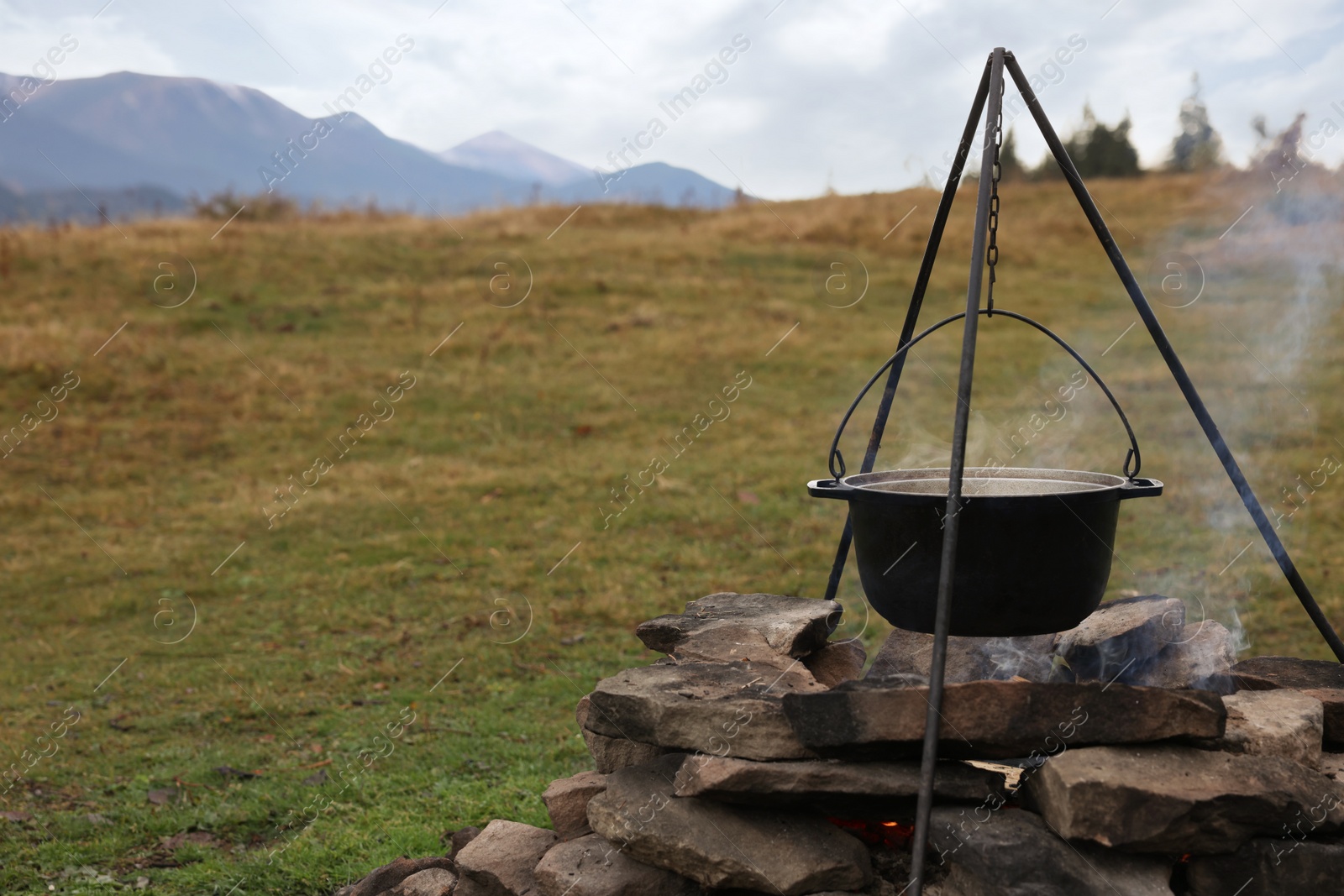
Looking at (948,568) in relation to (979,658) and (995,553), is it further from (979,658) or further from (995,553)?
(979,658)

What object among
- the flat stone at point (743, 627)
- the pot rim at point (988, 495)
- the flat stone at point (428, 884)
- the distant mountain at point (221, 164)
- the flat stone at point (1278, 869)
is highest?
the distant mountain at point (221, 164)

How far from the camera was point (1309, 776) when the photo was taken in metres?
2.57

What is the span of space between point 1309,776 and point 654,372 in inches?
406

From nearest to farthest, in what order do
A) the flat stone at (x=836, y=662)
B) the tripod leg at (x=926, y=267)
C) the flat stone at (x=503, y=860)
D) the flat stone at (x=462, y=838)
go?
the flat stone at (x=503, y=860)
the tripod leg at (x=926, y=267)
the flat stone at (x=462, y=838)
the flat stone at (x=836, y=662)

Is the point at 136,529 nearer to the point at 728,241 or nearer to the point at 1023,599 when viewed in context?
the point at 1023,599

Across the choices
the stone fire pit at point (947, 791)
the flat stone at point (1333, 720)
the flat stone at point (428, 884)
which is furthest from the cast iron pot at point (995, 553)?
the flat stone at point (428, 884)

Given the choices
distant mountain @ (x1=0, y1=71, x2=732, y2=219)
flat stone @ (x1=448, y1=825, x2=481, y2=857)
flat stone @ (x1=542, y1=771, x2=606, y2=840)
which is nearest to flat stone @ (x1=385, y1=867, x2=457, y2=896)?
flat stone @ (x1=448, y1=825, x2=481, y2=857)

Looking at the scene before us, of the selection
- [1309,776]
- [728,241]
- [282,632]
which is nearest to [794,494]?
[282,632]

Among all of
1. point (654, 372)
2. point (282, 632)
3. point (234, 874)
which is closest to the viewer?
point (234, 874)

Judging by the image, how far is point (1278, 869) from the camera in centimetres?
252

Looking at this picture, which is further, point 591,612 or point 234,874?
point 591,612

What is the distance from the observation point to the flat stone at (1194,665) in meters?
3.25

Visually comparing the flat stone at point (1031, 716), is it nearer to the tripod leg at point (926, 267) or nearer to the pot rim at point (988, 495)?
the pot rim at point (988, 495)

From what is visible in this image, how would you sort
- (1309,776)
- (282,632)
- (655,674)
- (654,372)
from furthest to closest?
(654,372) → (282,632) → (655,674) → (1309,776)
